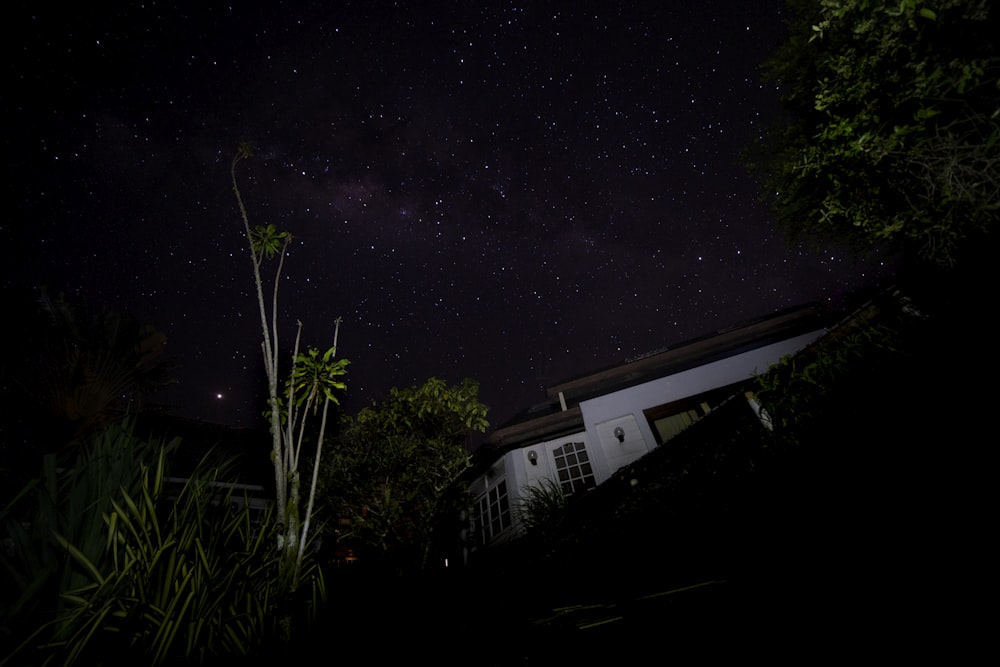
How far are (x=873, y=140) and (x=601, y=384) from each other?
37.5 ft

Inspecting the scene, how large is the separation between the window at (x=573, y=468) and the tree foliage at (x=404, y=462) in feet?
11.3

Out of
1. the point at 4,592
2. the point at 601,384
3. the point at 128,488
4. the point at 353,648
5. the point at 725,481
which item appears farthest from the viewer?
the point at 601,384

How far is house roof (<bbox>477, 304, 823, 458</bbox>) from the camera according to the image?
12.5 m

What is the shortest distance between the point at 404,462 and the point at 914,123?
12.5 m

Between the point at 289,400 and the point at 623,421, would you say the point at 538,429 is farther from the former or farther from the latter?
the point at 289,400

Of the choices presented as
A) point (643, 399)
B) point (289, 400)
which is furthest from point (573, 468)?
point (289, 400)

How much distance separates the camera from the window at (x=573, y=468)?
474 inches

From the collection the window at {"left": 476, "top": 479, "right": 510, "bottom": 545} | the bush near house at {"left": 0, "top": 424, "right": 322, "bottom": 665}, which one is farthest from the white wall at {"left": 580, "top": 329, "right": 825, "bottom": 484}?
the bush near house at {"left": 0, "top": 424, "right": 322, "bottom": 665}

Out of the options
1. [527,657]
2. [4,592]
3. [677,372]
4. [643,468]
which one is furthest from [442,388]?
[527,657]

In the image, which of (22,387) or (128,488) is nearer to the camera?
(128,488)

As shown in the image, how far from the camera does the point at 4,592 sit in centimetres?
214

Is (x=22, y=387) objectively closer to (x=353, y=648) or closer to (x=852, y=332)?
(x=353, y=648)

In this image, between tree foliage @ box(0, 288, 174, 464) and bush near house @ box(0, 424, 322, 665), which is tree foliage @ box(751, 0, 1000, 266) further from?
tree foliage @ box(0, 288, 174, 464)

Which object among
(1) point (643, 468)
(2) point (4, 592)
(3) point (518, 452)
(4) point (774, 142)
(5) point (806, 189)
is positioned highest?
(4) point (774, 142)
